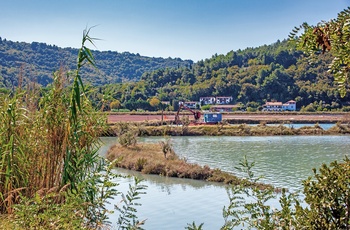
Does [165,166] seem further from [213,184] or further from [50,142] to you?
[50,142]

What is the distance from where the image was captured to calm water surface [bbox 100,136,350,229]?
10.3m

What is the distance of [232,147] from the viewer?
1019 inches

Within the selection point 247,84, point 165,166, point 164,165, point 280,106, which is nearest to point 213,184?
point 165,166

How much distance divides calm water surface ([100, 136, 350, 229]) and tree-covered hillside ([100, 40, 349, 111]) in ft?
123

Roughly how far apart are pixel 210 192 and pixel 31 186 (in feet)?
28.7

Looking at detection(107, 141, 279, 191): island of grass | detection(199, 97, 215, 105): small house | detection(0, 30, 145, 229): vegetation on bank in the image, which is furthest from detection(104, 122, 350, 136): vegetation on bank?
detection(199, 97, 215, 105): small house

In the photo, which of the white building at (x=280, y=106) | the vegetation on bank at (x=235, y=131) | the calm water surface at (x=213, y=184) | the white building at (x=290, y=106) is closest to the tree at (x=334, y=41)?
the calm water surface at (x=213, y=184)

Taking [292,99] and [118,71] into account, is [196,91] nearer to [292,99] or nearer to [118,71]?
[292,99]

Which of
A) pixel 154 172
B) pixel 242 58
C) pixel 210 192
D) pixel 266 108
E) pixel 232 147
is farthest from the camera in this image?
pixel 242 58

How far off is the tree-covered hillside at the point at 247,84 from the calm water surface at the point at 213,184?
37.5 m

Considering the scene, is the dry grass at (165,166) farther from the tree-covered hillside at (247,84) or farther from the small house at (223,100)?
the small house at (223,100)

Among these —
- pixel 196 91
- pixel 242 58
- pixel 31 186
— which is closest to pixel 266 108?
pixel 196 91

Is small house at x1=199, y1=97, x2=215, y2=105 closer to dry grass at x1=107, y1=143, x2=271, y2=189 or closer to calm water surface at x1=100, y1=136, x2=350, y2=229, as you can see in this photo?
calm water surface at x1=100, y1=136, x2=350, y2=229

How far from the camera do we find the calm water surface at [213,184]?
33.9 feet
